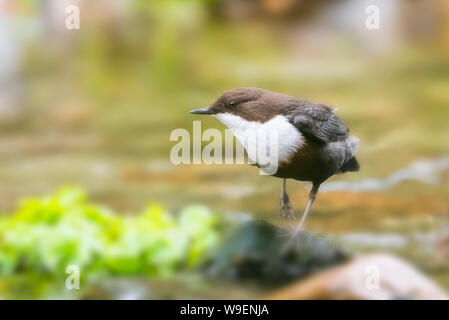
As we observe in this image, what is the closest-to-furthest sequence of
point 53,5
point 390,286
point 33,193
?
point 390,286 < point 33,193 < point 53,5

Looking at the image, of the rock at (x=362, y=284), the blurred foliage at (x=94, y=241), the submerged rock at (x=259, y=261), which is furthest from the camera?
the blurred foliage at (x=94, y=241)

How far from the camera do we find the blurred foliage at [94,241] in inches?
131

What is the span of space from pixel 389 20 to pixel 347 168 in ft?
24.7

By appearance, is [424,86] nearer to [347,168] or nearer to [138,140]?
[138,140]

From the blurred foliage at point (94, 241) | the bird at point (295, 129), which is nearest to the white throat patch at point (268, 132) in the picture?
the bird at point (295, 129)

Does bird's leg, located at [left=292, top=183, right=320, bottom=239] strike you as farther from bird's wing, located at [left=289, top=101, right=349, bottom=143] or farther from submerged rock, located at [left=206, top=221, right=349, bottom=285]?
submerged rock, located at [left=206, top=221, right=349, bottom=285]

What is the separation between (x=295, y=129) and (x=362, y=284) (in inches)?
78.8

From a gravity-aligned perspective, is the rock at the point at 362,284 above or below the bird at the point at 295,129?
above

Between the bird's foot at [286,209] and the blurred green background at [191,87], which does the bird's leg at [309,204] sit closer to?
the bird's foot at [286,209]

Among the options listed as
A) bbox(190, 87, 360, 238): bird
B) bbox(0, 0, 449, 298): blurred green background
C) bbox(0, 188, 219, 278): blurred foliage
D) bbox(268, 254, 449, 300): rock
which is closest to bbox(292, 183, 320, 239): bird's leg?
bbox(190, 87, 360, 238): bird

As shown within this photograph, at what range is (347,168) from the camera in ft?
2.08

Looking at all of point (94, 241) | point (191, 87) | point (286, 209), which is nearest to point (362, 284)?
point (94, 241)
